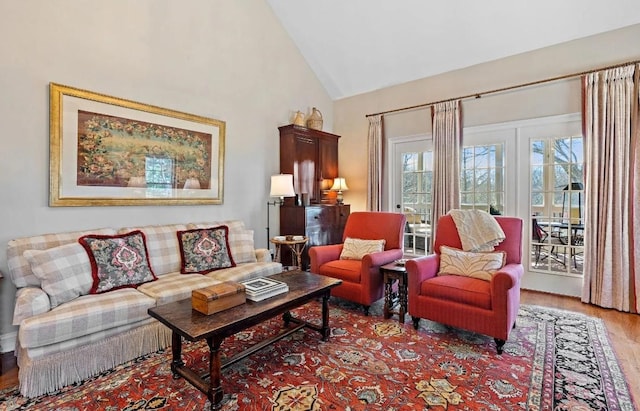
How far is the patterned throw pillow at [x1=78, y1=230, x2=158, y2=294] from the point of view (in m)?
2.47

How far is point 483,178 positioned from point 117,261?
14.0 ft

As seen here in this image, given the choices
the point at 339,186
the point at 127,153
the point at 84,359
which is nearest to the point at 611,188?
the point at 339,186

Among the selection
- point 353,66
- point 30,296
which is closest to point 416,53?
point 353,66

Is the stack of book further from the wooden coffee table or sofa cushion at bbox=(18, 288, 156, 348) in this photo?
sofa cushion at bbox=(18, 288, 156, 348)

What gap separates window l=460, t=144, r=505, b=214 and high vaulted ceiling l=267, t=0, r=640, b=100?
3.89ft

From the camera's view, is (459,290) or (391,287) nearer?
(459,290)

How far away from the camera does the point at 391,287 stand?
3145mm

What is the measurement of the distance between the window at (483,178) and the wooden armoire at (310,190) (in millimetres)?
1771

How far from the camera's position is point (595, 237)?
3402mm

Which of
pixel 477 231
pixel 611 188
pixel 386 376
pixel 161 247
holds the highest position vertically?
pixel 611 188

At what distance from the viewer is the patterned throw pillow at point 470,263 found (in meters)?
2.73

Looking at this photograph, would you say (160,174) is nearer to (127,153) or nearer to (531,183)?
(127,153)

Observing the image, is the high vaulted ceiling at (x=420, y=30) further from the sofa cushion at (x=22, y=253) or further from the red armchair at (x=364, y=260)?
the sofa cushion at (x=22, y=253)

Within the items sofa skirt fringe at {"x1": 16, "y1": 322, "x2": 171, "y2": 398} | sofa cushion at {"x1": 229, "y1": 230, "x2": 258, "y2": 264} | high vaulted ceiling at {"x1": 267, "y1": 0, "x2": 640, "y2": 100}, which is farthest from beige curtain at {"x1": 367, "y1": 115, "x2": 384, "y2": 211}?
sofa skirt fringe at {"x1": 16, "y1": 322, "x2": 171, "y2": 398}
